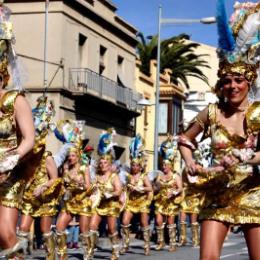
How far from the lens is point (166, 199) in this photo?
1844cm

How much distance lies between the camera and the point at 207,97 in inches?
1715

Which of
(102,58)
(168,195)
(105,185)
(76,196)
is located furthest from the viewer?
(102,58)

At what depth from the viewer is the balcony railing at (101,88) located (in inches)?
1201

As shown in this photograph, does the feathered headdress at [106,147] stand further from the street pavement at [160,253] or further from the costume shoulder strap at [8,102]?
the costume shoulder strap at [8,102]

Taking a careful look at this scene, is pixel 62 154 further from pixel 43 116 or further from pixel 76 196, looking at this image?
pixel 43 116

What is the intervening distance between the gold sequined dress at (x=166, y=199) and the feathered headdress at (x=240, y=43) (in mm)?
11911

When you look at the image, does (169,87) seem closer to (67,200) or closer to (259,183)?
(67,200)

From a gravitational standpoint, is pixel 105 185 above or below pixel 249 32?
below

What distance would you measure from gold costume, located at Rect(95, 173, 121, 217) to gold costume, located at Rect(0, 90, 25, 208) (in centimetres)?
818

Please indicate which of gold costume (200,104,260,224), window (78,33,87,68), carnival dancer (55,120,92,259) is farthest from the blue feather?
window (78,33,87,68)

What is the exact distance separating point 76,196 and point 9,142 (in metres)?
7.49

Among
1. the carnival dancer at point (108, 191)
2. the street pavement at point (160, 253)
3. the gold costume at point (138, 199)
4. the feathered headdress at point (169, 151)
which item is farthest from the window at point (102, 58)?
the carnival dancer at point (108, 191)

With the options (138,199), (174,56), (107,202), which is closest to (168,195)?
(138,199)

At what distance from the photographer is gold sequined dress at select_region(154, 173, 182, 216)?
1839 centimetres
